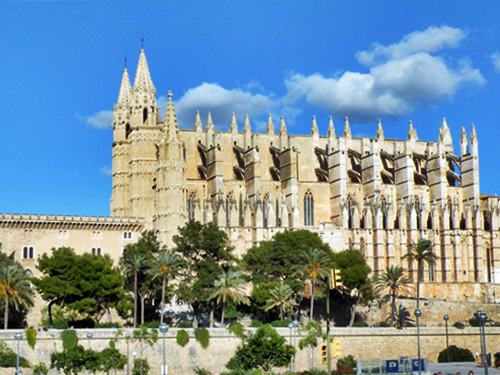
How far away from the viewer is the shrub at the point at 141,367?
55.1 m

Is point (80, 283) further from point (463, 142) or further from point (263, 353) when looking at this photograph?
point (463, 142)

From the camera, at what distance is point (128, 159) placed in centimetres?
8481

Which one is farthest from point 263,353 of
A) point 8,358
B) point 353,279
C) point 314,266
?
point 353,279

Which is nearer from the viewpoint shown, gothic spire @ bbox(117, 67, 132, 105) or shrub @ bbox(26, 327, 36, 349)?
shrub @ bbox(26, 327, 36, 349)

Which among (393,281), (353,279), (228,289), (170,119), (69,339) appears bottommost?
(69,339)

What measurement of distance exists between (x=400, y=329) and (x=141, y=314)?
718 inches

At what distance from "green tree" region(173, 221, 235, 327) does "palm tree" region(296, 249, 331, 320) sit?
19.0 ft

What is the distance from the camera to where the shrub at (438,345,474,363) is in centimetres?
6359

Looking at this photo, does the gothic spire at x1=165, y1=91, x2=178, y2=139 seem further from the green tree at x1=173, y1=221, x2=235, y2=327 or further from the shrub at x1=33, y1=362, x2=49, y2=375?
the shrub at x1=33, y1=362, x2=49, y2=375

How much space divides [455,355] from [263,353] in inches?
576

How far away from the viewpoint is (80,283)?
64.7 m

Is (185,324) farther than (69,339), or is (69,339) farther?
(185,324)

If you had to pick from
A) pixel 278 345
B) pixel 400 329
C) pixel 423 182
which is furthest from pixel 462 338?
pixel 423 182

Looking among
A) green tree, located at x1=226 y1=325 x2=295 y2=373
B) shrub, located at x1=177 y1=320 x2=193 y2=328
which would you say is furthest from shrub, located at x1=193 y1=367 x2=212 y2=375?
A: shrub, located at x1=177 y1=320 x2=193 y2=328
